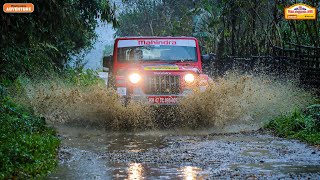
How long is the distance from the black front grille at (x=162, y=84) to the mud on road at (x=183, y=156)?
43.1 inches

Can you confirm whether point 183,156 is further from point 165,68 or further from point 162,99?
point 165,68

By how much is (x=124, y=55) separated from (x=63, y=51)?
10.9 meters

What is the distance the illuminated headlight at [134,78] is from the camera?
45.0 feet

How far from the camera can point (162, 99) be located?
13516 millimetres

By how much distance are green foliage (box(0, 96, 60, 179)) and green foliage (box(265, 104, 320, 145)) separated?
4317mm

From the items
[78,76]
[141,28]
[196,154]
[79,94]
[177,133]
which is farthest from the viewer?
[141,28]

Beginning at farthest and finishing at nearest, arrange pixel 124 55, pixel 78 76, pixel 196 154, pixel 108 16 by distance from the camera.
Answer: pixel 78 76
pixel 108 16
pixel 124 55
pixel 196 154

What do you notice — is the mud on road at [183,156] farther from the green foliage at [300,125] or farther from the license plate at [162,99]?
the license plate at [162,99]

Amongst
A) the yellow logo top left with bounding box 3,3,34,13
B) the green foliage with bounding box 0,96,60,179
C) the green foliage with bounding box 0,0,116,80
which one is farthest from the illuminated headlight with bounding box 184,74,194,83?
the yellow logo top left with bounding box 3,3,34,13

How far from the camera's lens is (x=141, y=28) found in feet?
171

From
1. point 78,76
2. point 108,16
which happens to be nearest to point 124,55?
point 108,16

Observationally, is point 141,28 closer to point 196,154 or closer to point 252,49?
point 252,49

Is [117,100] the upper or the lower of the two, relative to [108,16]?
lower

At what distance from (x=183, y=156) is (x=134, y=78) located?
4496 mm
